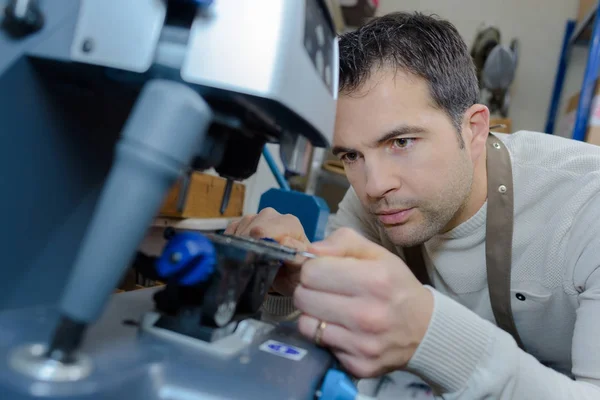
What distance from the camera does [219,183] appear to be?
129cm

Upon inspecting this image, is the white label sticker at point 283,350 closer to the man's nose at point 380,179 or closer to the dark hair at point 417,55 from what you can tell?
the man's nose at point 380,179

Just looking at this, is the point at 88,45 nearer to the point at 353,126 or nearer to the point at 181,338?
the point at 181,338

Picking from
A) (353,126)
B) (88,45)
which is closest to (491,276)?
(353,126)

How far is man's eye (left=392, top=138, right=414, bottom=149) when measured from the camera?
0.84 meters

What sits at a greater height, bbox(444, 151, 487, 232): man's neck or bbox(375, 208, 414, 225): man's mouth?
bbox(444, 151, 487, 232): man's neck

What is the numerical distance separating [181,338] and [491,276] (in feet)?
2.36

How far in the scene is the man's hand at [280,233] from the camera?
66 centimetres

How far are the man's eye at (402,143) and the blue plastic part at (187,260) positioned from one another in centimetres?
53

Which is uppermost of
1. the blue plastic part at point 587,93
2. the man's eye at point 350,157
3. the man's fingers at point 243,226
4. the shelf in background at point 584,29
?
the shelf in background at point 584,29

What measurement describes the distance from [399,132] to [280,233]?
0.93ft

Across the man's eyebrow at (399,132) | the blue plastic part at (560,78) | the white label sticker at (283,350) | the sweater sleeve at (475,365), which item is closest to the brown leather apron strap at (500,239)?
the man's eyebrow at (399,132)

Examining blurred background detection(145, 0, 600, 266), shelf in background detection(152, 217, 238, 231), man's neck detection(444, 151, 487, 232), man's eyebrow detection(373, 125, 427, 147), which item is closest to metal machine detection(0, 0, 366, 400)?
man's eyebrow detection(373, 125, 427, 147)

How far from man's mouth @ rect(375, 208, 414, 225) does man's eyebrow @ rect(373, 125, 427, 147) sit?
0.14 meters

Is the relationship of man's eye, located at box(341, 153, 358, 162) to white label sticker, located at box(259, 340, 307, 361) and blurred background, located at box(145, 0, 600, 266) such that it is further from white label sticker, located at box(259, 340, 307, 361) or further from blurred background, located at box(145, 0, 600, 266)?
blurred background, located at box(145, 0, 600, 266)
